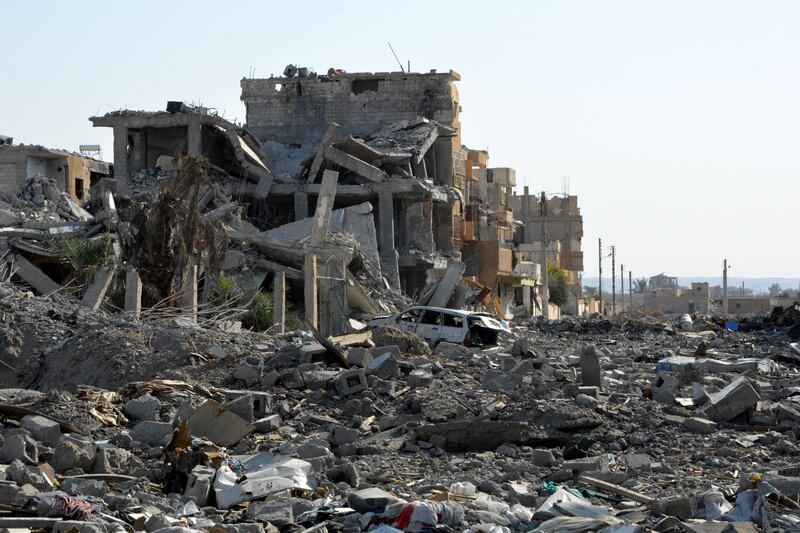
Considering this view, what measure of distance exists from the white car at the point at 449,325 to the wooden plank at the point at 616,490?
38.2 ft

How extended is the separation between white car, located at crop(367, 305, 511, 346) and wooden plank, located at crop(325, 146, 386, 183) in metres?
12.3

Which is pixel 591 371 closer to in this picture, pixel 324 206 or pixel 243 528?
pixel 243 528

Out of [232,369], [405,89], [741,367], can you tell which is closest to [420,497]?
[232,369]

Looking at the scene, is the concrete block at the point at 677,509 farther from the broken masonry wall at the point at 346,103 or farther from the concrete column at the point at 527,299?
→ the concrete column at the point at 527,299

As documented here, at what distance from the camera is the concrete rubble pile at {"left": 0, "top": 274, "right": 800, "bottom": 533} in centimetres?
905

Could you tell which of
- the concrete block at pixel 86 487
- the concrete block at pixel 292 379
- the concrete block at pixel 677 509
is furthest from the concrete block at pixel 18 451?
the concrete block at pixel 677 509

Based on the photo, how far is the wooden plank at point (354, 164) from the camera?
35.1 m

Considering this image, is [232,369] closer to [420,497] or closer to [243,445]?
[243,445]

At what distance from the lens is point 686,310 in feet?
281

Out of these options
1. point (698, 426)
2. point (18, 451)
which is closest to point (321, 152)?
point (698, 426)

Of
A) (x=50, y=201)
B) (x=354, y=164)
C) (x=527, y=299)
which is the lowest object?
(x=527, y=299)

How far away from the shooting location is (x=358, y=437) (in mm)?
12320

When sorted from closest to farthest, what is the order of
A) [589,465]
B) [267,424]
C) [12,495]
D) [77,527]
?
→ [77,527]
[12,495]
[589,465]
[267,424]

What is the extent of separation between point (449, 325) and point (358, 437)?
1042 centimetres
